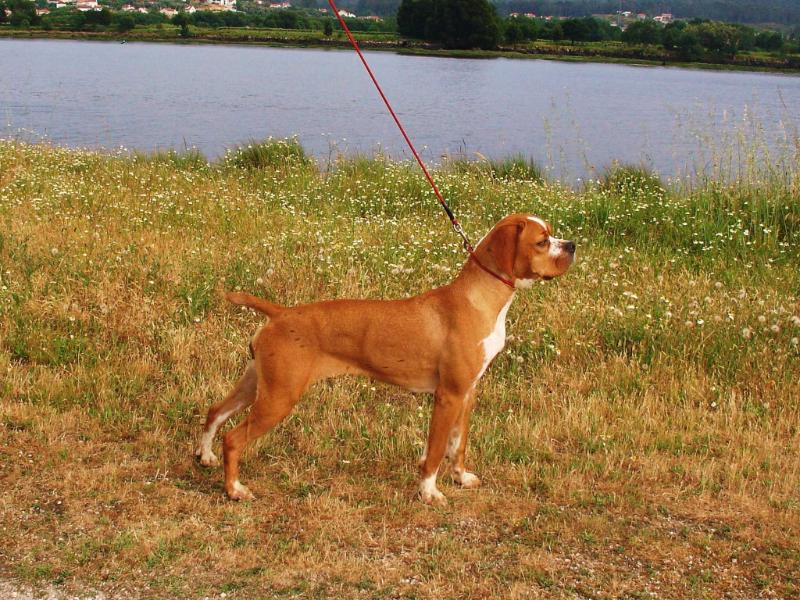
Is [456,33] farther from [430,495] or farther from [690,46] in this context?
[430,495]

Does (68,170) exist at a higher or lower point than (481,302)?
lower

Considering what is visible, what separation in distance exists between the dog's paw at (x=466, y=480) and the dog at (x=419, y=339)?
0.27 meters

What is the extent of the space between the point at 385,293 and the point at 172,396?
2.34 meters

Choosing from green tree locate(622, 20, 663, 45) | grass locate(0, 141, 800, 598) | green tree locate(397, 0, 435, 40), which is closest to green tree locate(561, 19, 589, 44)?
green tree locate(622, 20, 663, 45)

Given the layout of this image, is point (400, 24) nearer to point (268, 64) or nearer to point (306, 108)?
point (268, 64)

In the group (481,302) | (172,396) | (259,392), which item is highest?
(481,302)

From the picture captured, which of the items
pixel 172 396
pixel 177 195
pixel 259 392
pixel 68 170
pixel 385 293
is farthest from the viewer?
pixel 68 170

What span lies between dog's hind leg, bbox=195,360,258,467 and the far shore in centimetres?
5081

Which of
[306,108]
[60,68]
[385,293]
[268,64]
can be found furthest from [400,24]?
[385,293]

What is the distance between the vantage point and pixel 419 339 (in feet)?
15.1

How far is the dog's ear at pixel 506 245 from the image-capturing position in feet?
14.8

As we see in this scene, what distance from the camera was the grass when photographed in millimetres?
4023

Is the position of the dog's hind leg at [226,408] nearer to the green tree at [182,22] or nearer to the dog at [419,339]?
the dog at [419,339]

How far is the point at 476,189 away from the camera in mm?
12250
